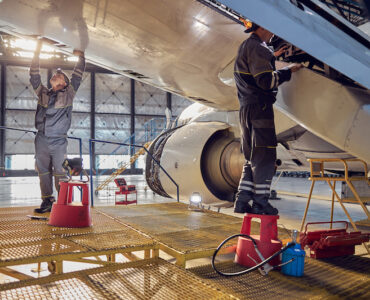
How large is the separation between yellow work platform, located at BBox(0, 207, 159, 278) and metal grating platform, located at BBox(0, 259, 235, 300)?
24 cm

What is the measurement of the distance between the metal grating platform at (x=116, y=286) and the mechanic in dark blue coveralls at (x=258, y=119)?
665 mm

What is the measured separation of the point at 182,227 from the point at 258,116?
1.45 m

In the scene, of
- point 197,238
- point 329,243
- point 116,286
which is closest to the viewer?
point 116,286

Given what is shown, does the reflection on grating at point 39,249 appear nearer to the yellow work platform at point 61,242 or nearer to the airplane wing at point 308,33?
the yellow work platform at point 61,242

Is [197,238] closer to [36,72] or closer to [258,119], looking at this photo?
[258,119]

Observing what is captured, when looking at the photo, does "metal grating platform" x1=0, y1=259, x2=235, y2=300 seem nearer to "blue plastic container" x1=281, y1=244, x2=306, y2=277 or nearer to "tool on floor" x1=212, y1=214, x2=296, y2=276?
"tool on floor" x1=212, y1=214, x2=296, y2=276

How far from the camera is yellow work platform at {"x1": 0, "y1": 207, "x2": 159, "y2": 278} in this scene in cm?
210

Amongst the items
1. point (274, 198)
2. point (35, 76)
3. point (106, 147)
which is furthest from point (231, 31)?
point (106, 147)

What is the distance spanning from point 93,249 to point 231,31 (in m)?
2.93

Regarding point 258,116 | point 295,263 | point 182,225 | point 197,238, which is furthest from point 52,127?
point 295,263

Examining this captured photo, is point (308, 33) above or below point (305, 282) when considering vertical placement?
above

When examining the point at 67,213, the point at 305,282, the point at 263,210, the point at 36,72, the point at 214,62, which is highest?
the point at 214,62

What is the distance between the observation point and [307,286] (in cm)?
190

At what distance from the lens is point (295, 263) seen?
6.70 feet
